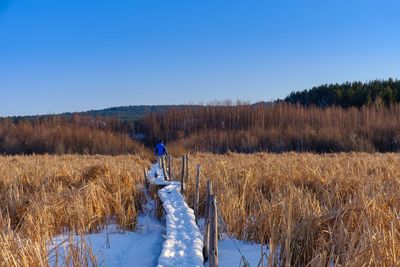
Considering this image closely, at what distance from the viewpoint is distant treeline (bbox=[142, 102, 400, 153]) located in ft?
102

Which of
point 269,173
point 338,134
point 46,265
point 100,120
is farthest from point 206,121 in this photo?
point 46,265

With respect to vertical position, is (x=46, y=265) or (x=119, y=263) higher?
(x=46, y=265)

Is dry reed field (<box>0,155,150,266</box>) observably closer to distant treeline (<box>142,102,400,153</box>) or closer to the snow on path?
the snow on path

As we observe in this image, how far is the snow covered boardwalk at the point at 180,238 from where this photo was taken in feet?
14.9

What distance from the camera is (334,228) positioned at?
4.26 metres

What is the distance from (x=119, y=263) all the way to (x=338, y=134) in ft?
90.5

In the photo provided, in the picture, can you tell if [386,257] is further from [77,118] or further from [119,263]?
[77,118]

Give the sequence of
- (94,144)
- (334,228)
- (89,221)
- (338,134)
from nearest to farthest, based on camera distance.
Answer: (334,228) → (89,221) → (338,134) → (94,144)

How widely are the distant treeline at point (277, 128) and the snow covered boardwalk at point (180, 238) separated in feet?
63.2

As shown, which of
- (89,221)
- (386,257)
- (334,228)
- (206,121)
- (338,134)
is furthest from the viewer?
(206,121)

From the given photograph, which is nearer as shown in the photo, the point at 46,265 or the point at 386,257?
the point at 386,257

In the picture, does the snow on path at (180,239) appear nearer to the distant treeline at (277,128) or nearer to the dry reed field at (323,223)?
the dry reed field at (323,223)

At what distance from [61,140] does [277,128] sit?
1613 cm

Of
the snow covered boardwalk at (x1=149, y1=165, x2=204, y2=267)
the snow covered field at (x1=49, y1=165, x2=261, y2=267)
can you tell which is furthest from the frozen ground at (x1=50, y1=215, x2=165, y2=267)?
the snow covered boardwalk at (x1=149, y1=165, x2=204, y2=267)
